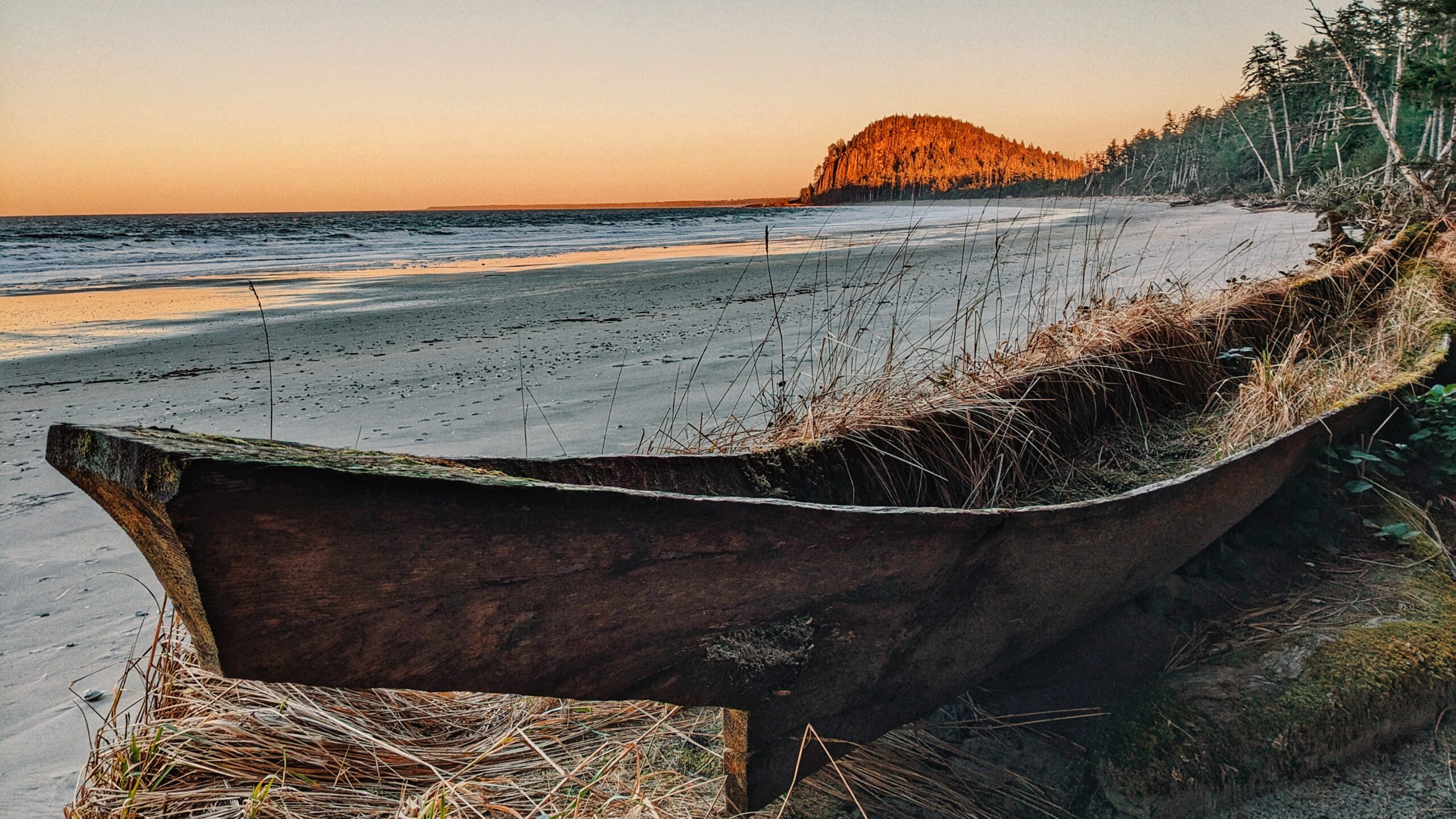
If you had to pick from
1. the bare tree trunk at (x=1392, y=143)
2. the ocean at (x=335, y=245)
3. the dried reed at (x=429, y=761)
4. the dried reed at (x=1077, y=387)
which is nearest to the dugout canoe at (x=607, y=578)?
the dried reed at (x=429, y=761)

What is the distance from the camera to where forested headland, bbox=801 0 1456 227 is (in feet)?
23.0

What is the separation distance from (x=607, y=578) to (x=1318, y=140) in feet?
148

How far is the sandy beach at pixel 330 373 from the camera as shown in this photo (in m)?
2.41

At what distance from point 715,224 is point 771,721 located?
37267mm

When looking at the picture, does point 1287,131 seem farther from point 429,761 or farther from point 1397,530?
point 429,761

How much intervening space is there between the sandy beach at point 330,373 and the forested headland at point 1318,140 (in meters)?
1.04

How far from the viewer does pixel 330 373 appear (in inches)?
230

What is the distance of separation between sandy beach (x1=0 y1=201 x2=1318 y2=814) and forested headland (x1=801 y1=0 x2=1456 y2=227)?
1.04 metres

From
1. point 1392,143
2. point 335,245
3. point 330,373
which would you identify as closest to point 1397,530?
point 330,373

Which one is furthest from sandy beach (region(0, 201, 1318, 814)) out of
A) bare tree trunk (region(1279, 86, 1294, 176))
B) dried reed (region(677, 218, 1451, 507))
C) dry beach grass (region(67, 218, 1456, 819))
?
bare tree trunk (region(1279, 86, 1294, 176))

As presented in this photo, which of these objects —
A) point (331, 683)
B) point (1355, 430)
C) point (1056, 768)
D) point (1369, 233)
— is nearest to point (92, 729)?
point (331, 683)

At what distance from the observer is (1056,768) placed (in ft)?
6.08

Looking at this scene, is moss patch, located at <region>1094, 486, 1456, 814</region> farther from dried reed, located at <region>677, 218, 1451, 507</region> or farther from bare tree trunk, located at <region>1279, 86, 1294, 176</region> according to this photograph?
bare tree trunk, located at <region>1279, 86, 1294, 176</region>

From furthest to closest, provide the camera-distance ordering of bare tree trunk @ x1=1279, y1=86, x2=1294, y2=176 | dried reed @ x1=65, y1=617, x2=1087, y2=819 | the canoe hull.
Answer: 1. bare tree trunk @ x1=1279, y1=86, x2=1294, y2=176
2. dried reed @ x1=65, y1=617, x2=1087, y2=819
3. the canoe hull
